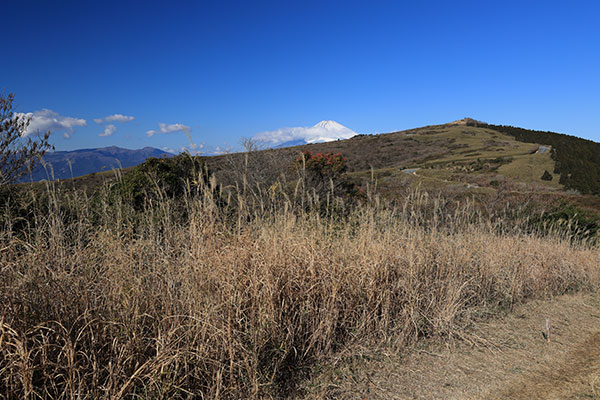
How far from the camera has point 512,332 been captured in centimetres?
407

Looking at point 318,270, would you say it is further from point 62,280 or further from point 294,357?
point 62,280

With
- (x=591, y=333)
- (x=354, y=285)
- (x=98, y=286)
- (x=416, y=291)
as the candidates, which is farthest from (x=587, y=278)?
(x=98, y=286)

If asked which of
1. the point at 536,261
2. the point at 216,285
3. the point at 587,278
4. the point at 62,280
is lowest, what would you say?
the point at 587,278

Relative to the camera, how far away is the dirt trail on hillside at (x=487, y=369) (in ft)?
9.32

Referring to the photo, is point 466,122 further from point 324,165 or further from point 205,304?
point 205,304

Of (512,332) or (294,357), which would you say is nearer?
(294,357)

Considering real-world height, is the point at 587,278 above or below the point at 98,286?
below

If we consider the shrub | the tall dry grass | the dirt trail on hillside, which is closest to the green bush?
the tall dry grass

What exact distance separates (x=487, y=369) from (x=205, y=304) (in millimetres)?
2653

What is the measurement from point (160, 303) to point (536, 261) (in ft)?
19.1

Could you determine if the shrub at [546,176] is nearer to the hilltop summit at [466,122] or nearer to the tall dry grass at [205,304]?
the tall dry grass at [205,304]

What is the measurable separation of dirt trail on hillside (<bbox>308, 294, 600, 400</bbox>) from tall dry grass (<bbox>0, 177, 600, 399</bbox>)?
264mm

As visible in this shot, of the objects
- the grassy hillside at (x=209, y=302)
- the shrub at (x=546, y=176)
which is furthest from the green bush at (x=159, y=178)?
the shrub at (x=546, y=176)

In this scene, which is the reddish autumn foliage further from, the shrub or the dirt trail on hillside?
the shrub
